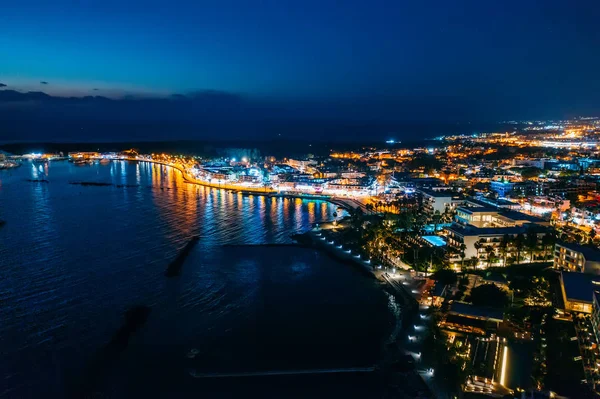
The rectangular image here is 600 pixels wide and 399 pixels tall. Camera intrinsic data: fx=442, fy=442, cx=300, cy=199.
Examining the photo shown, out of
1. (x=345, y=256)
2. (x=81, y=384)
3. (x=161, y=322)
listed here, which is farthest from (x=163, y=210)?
(x=81, y=384)

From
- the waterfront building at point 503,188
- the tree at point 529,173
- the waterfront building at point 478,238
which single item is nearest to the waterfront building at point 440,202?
the waterfront building at point 503,188

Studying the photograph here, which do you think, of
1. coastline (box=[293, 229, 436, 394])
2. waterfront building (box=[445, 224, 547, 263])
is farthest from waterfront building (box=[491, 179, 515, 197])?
coastline (box=[293, 229, 436, 394])

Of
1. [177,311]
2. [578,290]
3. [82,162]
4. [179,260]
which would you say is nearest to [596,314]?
[578,290]

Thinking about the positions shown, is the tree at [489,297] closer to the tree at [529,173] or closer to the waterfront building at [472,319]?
the waterfront building at [472,319]

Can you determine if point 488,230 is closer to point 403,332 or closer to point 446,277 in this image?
point 446,277

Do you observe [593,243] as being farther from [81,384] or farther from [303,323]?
[81,384]

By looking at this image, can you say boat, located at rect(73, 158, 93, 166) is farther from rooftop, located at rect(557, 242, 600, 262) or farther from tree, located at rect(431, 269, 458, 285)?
rooftop, located at rect(557, 242, 600, 262)

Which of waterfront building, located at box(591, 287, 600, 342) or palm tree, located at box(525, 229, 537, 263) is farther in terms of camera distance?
palm tree, located at box(525, 229, 537, 263)
